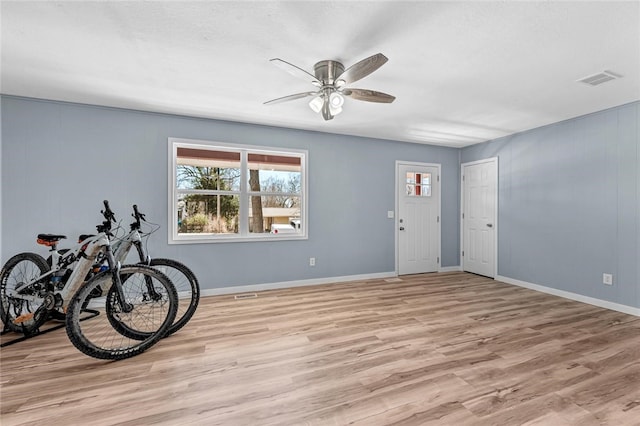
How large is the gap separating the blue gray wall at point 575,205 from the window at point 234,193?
348 centimetres

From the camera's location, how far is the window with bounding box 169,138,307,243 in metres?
3.93

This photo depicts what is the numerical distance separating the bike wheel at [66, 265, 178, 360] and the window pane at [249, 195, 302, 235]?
67.4 inches

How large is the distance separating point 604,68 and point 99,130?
539 centimetres

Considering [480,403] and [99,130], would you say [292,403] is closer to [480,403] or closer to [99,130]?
[480,403]

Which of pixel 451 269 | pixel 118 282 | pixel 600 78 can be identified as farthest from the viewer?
pixel 451 269

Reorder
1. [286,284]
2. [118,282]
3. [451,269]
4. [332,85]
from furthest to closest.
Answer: [451,269]
[286,284]
[332,85]
[118,282]

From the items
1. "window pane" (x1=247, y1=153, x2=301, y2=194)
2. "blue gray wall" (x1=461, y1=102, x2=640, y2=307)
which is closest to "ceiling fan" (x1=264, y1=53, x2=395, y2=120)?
"window pane" (x1=247, y1=153, x2=301, y2=194)

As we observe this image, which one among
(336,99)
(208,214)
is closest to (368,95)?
(336,99)

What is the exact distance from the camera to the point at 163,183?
3766 mm

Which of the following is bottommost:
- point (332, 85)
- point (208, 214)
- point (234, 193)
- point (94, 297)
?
point (94, 297)

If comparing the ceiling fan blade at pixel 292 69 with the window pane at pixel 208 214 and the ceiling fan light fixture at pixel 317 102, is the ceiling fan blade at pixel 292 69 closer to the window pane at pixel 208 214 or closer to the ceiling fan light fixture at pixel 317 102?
the ceiling fan light fixture at pixel 317 102

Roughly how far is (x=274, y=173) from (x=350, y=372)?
3.10m

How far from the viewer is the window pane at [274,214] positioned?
433 cm

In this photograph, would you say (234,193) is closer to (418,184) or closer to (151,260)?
(151,260)
